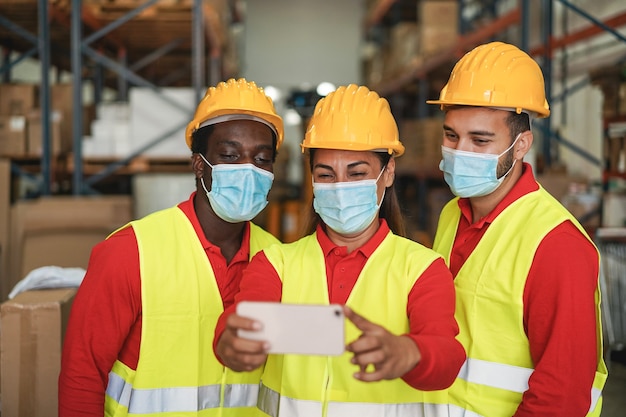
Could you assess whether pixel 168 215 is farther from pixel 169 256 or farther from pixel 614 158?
pixel 614 158

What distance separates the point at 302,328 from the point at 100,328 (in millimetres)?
965

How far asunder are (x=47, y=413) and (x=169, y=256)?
1030 millimetres

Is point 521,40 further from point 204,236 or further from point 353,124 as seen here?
point 204,236

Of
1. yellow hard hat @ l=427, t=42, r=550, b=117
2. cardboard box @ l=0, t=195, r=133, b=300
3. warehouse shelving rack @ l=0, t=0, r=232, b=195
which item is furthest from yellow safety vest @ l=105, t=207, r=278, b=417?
warehouse shelving rack @ l=0, t=0, r=232, b=195

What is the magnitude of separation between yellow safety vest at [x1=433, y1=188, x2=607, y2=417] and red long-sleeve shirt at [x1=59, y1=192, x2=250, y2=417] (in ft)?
3.68

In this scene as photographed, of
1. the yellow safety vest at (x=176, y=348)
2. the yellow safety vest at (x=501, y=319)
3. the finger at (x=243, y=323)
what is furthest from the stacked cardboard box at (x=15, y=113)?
the finger at (x=243, y=323)

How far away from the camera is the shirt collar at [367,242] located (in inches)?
81.1

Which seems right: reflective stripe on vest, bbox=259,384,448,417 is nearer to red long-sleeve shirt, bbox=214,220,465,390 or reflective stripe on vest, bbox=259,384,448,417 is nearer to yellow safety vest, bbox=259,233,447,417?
yellow safety vest, bbox=259,233,447,417

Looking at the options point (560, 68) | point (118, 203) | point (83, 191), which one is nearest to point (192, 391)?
point (118, 203)

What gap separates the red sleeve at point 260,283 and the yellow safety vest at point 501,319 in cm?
68

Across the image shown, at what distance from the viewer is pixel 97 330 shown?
2.08 m

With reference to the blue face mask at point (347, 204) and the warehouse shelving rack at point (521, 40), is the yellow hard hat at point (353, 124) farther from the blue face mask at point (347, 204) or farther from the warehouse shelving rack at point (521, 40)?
the warehouse shelving rack at point (521, 40)

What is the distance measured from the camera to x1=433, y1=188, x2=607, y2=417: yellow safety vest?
207 cm

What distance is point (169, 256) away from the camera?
2.24 meters
